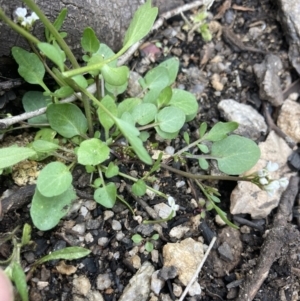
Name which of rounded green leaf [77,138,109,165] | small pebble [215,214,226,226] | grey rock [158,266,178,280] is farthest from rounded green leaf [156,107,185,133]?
grey rock [158,266,178,280]

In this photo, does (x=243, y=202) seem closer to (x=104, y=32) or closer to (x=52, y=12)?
(x=104, y=32)

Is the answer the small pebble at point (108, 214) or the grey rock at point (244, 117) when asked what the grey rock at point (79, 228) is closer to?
the small pebble at point (108, 214)

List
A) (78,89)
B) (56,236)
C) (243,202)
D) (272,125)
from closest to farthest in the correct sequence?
1. (78,89)
2. (56,236)
3. (243,202)
4. (272,125)

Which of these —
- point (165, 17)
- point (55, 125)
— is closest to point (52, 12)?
point (55, 125)

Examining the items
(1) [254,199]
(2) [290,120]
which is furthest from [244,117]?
(1) [254,199]

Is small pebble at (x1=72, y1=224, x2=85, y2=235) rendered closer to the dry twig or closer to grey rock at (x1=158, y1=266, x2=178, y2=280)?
grey rock at (x1=158, y1=266, x2=178, y2=280)

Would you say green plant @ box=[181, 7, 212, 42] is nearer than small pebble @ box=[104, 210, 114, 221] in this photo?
No

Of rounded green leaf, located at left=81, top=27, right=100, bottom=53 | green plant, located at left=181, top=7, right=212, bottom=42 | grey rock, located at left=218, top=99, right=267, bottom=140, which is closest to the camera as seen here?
rounded green leaf, located at left=81, top=27, right=100, bottom=53
